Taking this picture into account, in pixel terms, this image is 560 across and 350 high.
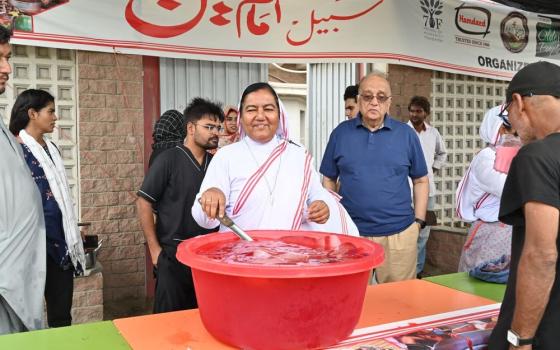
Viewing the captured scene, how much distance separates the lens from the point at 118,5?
3.85m

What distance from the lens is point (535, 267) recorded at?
1.27 m

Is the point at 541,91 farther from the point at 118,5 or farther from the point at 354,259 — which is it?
the point at 118,5

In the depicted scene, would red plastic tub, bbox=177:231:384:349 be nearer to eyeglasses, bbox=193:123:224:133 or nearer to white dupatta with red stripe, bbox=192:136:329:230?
white dupatta with red stripe, bbox=192:136:329:230

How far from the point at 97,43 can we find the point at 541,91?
10.6ft

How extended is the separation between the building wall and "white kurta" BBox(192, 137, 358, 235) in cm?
232

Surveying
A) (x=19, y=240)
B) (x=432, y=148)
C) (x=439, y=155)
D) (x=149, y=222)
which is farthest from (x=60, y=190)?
(x=439, y=155)

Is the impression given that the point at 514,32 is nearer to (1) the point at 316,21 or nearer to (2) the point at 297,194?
(1) the point at 316,21

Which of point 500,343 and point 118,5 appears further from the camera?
point 118,5

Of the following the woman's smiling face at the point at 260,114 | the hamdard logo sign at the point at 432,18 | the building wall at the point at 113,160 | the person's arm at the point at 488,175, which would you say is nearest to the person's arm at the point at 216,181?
the woman's smiling face at the point at 260,114

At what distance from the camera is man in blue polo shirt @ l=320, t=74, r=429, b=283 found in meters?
2.94

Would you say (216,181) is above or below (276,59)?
below

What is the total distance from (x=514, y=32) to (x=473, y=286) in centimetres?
461

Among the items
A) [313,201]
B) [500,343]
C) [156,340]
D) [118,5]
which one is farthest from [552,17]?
[156,340]

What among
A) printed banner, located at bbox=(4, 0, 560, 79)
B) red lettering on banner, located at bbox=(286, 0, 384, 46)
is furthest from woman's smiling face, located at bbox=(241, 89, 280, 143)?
red lettering on banner, located at bbox=(286, 0, 384, 46)
